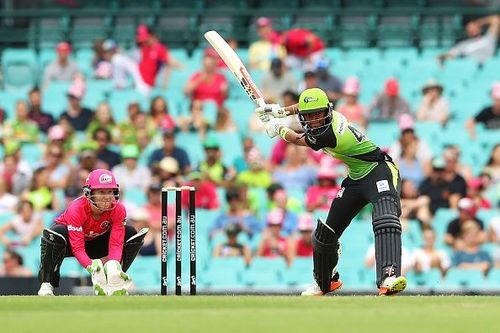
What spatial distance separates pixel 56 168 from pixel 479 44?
690 cm

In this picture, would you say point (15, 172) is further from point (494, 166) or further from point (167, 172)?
point (494, 166)

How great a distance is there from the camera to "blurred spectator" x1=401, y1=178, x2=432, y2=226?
699 inches

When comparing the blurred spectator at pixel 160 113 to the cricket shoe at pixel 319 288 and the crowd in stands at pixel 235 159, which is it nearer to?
the crowd in stands at pixel 235 159

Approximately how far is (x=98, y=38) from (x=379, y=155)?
10787mm

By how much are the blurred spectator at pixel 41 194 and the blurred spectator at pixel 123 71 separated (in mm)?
3145

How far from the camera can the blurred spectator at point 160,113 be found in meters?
20.0

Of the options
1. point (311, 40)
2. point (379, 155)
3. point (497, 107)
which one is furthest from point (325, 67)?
point (379, 155)

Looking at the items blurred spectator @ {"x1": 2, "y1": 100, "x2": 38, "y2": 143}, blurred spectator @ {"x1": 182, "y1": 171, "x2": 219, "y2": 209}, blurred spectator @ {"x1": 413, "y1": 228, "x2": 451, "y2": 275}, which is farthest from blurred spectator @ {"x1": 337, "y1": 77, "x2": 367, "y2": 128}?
blurred spectator @ {"x1": 2, "y1": 100, "x2": 38, "y2": 143}

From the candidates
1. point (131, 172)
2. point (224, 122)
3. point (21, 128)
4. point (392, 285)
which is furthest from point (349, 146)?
point (21, 128)

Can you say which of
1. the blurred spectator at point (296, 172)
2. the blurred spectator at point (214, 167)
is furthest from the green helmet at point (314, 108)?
the blurred spectator at point (214, 167)

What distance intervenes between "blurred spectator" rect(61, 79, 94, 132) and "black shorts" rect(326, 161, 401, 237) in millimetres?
7766

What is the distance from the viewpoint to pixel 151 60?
21625 mm

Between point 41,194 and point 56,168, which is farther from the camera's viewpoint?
point 56,168

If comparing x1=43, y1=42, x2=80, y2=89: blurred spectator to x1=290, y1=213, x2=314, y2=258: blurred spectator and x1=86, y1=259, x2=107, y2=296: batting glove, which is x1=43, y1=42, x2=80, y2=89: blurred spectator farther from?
x1=86, y1=259, x2=107, y2=296: batting glove
